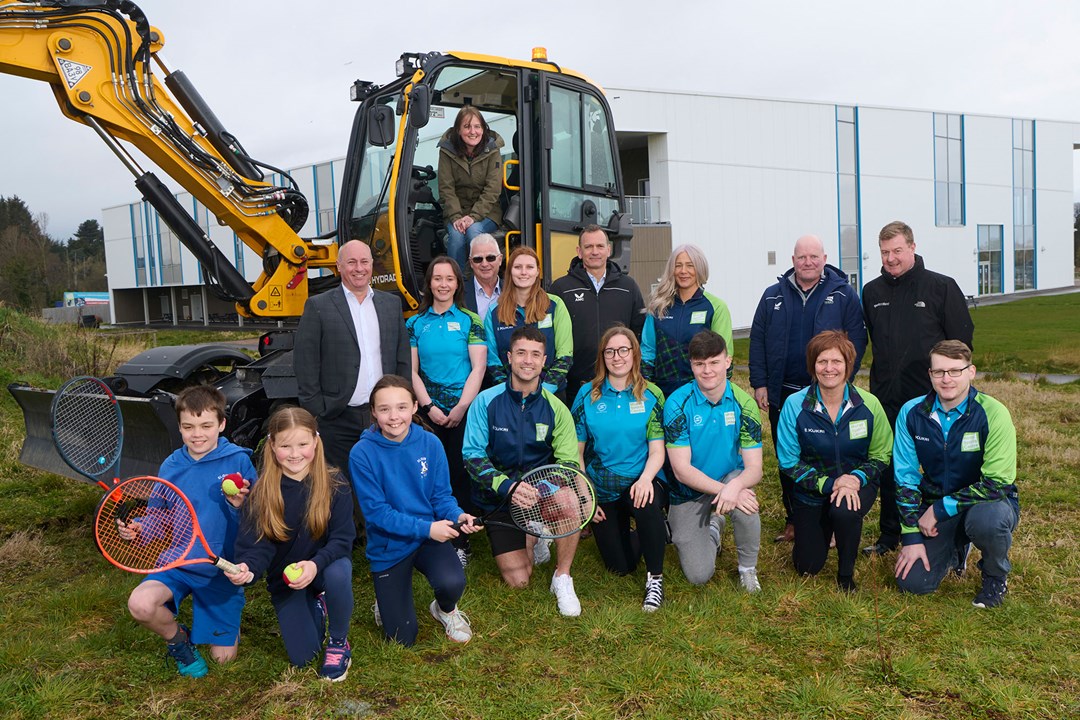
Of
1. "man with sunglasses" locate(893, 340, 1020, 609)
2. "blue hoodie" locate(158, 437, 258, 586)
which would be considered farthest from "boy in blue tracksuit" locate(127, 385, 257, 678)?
"man with sunglasses" locate(893, 340, 1020, 609)

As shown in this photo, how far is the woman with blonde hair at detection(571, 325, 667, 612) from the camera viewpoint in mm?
4723

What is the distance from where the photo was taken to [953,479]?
4.64 metres

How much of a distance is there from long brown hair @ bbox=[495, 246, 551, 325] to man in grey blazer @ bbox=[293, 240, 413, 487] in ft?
2.11

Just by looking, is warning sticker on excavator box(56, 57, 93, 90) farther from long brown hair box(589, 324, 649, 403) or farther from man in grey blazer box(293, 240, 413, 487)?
long brown hair box(589, 324, 649, 403)

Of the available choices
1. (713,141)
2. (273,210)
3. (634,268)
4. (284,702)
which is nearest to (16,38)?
(273,210)

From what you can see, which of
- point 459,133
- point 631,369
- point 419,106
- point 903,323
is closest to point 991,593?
point 903,323

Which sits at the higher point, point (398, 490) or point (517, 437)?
point (517, 437)

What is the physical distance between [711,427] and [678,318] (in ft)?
2.92

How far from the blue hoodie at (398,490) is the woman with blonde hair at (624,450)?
1.02m

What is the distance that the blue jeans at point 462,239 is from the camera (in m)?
6.12

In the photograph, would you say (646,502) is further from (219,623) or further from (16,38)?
(16,38)

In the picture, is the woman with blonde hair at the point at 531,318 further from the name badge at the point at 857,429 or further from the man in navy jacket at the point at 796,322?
the name badge at the point at 857,429

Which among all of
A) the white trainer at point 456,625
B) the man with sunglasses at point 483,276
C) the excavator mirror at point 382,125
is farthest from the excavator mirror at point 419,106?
the white trainer at point 456,625

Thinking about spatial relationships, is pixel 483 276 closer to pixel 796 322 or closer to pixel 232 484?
pixel 796 322
